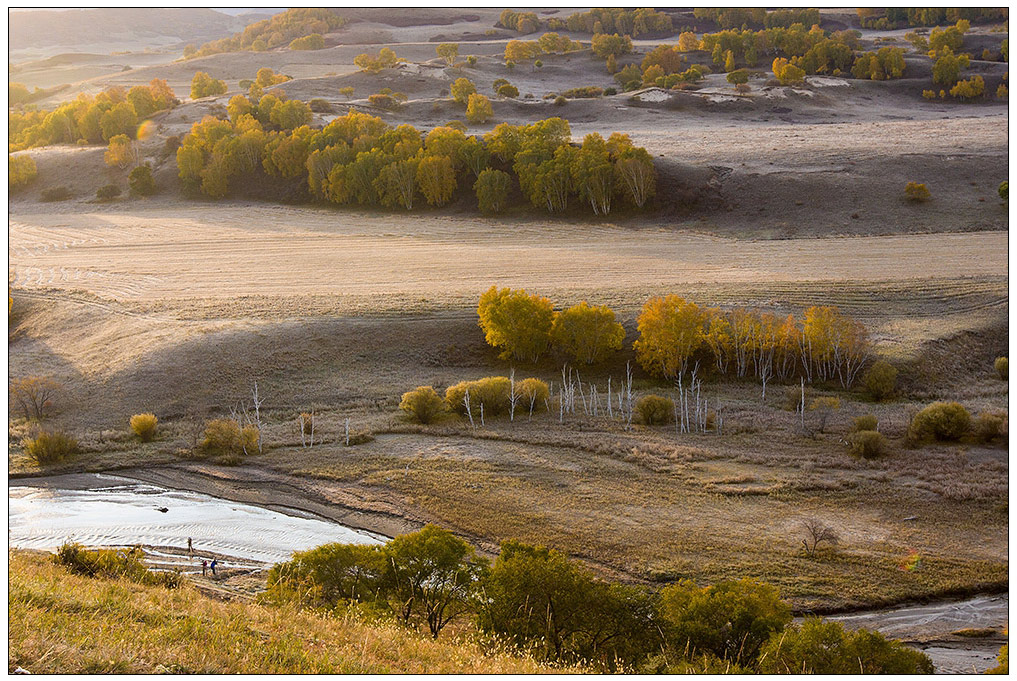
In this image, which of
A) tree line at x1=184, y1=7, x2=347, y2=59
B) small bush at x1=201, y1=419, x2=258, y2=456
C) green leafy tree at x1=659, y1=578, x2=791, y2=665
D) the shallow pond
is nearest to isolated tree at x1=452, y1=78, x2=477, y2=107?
tree line at x1=184, y1=7, x2=347, y2=59

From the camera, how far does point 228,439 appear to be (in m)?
37.3

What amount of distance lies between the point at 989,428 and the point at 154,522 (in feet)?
118

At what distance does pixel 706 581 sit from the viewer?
1008 inches

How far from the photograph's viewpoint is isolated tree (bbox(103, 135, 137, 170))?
10819 centimetres

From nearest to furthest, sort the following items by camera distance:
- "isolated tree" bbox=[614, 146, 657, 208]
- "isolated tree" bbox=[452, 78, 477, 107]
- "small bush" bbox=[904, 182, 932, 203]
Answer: "small bush" bbox=[904, 182, 932, 203]
"isolated tree" bbox=[614, 146, 657, 208]
"isolated tree" bbox=[452, 78, 477, 107]

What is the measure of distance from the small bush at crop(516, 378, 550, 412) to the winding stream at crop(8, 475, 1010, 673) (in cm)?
1356

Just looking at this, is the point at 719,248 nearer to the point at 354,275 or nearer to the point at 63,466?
the point at 354,275

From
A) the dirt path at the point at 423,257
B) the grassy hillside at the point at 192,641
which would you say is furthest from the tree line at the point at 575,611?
the dirt path at the point at 423,257

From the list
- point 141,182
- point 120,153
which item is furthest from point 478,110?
point 120,153

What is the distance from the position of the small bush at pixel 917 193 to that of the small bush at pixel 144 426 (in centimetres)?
6996

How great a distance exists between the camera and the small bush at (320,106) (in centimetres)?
11969

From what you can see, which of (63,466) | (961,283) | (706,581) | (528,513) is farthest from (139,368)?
(961,283)

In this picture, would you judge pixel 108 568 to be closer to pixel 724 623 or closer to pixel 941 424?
pixel 724 623

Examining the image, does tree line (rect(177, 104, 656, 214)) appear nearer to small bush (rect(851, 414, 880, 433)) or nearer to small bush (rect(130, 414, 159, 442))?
small bush (rect(851, 414, 880, 433))
